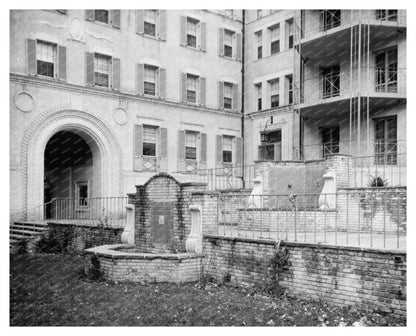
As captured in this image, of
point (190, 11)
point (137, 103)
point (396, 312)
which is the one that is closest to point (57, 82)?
point (137, 103)

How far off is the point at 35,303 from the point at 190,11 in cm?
1828

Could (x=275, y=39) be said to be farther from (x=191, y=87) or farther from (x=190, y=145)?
(x=190, y=145)

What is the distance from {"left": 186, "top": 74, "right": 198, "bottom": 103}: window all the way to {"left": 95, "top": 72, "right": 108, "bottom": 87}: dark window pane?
15.0ft

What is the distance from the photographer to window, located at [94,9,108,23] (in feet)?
66.9

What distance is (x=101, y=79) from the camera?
20609 mm

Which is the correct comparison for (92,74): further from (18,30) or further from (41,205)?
(41,205)

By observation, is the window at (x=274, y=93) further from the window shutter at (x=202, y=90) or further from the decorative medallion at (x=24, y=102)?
the decorative medallion at (x=24, y=102)

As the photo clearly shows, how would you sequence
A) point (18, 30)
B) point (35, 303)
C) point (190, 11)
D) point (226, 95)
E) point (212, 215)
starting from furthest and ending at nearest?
point (226, 95) < point (190, 11) < point (18, 30) < point (212, 215) < point (35, 303)

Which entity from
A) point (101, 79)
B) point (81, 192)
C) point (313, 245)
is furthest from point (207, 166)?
point (313, 245)

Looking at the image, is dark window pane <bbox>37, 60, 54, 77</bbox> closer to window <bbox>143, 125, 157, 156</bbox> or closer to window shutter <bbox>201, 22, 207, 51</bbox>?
window <bbox>143, 125, 157, 156</bbox>

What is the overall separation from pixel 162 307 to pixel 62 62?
45.4ft

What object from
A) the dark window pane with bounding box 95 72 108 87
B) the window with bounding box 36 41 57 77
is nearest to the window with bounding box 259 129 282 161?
the dark window pane with bounding box 95 72 108 87

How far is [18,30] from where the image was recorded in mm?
17875

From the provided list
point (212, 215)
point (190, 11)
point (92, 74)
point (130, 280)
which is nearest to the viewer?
point (130, 280)
